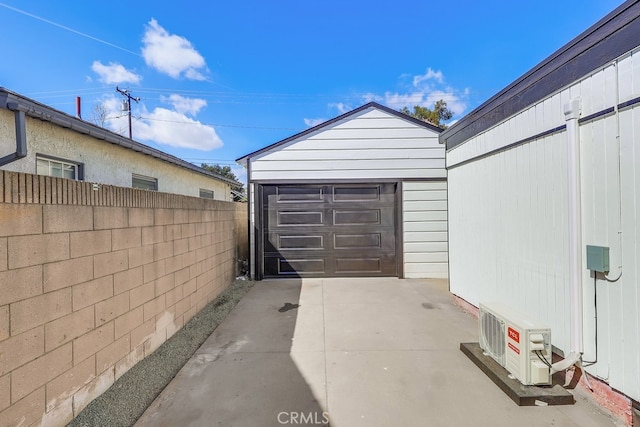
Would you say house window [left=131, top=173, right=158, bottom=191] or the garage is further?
the garage

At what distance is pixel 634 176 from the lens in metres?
1.93

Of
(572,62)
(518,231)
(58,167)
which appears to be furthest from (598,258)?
(58,167)

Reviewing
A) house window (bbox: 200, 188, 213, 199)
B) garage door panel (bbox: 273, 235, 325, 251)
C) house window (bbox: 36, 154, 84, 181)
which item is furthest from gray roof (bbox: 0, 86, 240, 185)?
house window (bbox: 200, 188, 213, 199)

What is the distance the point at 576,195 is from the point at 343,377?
2.57m

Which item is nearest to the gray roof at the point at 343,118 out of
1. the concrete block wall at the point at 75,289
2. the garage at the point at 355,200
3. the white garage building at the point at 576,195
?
the garage at the point at 355,200

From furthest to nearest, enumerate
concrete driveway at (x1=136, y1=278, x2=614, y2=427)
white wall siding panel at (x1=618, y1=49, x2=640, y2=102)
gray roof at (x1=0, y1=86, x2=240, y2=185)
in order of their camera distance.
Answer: gray roof at (x1=0, y1=86, x2=240, y2=185) → concrete driveway at (x1=136, y1=278, x2=614, y2=427) → white wall siding panel at (x1=618, y1=49, x2=640, y2=102)

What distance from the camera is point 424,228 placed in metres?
6.57

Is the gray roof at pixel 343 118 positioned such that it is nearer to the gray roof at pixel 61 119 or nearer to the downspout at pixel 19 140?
the gray roof at pixel 61 119

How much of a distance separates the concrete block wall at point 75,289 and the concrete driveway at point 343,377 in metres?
0.56

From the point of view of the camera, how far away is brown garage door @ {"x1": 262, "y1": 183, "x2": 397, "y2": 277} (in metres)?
6.63

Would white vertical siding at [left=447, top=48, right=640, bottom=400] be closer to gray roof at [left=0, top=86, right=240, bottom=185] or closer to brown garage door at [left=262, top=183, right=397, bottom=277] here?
brown garage door at [left=262, top=183, right=397, bottom=277]

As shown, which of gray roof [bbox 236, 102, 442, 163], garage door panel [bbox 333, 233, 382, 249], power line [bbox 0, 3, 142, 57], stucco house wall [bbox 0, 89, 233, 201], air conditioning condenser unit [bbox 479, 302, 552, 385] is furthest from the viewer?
garage door panel [bbox 333, 233, 382, 249]

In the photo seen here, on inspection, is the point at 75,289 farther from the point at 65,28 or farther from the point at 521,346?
the point at 65,28

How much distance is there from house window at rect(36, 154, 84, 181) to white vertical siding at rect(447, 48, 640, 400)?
19.9 ft
